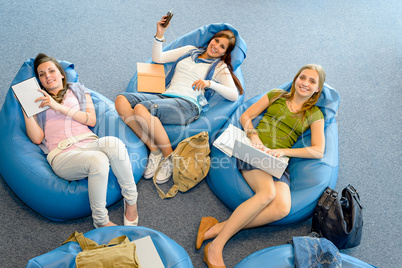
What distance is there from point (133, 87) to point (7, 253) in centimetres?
133

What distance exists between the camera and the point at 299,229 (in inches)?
101

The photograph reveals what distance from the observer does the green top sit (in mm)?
2517

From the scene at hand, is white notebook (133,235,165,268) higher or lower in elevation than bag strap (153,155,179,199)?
lower

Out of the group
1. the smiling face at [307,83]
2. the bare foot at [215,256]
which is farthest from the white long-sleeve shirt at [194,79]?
the bare foot at [215,256]

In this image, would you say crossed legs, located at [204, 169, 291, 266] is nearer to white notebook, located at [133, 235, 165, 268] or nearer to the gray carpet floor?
the gray carpet floor

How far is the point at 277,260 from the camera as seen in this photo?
6.89ft

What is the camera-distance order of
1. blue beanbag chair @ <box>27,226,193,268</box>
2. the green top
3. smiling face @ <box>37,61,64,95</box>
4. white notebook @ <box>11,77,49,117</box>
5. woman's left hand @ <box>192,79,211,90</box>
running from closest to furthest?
blue beanbag chair @ <box>27,226,193,268</box> → white notebook @ <box>11,77,49,117</box> → smiling face @ <box>37,61,64,95</box> → the green top → woman's left hand @ <box>192,79,211,90</box>

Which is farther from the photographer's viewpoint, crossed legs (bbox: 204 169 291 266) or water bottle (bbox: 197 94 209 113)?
water bottle (bbox: 197 94 209 113)

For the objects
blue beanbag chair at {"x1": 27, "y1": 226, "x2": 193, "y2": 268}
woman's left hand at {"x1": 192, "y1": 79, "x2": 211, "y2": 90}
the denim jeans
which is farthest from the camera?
woman's left hand at {"x1": 192, "y1": 79, "x2": 211, "y2": 90}

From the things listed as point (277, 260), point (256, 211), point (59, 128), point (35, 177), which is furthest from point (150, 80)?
point (277, 260)

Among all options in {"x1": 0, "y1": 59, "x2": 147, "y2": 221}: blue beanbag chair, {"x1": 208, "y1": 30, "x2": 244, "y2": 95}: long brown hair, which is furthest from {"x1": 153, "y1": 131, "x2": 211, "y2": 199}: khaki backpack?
{"x1": 208, "y1": 30, "x2": 244, "y2": 95}: long brown hair

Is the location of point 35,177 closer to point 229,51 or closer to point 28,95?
point 28,95

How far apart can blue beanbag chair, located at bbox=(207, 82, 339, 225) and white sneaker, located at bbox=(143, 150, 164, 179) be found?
13.8 inches

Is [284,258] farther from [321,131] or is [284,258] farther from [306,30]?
[306,30]
